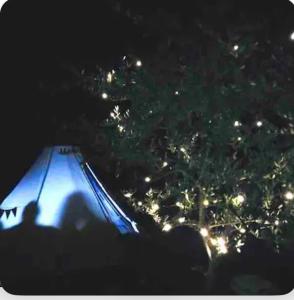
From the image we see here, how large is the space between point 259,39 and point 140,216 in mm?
1947

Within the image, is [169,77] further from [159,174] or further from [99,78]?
[159,174]

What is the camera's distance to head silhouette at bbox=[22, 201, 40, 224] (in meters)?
3.72

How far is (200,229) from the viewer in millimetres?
4094

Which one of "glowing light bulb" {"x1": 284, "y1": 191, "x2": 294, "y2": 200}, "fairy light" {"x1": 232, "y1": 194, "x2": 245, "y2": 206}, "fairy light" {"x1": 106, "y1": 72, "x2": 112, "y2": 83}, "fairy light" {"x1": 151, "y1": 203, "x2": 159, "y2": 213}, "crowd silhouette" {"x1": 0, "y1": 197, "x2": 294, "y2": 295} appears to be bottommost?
"crowd silhouette" {"x1": 0, "y1": 197, "x2": 294, "y2": 295}

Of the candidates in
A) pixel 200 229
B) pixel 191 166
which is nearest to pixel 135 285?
pixel 200 229

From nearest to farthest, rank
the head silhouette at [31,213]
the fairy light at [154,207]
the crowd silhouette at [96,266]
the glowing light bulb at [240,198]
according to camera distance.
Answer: the crowd silhouette at [96,266] < the head silhouette at [31,213] < the glowing light bulb at [240,198] < the fairy light at [154,207]

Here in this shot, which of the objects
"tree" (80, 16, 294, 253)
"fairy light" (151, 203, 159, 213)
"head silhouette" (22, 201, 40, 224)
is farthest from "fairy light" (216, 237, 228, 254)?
"head silhouette" (22, 201, 40, 224)

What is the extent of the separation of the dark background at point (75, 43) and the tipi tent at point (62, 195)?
0.84ft

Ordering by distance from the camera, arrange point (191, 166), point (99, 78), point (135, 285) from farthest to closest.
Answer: point (99, 78) → point (191, 166) → point (135, 285)

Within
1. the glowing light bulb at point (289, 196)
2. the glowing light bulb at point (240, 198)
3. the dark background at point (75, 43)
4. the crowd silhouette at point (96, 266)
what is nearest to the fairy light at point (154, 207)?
the crowd silhouette at point (96, 266)

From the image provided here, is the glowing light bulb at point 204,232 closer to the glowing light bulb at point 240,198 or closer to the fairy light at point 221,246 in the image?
the fairy light at point 221,246

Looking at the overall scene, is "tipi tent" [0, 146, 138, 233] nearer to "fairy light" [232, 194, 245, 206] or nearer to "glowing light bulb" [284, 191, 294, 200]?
"fairy light" [232, 194, 245, 206]

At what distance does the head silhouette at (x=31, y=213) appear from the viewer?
12.2 ft

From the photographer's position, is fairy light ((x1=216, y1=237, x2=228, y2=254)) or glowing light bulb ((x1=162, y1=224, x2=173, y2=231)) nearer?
fairy light ((x1=216, y1=237, x2=228, y2=254))
